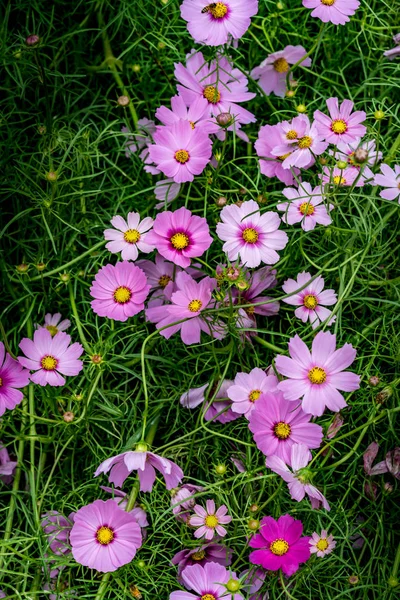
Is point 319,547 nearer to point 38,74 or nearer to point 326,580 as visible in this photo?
point 326,580

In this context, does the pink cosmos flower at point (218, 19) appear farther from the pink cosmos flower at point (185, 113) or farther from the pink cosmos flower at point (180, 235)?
the pink cosmos flower at point (180, 235)

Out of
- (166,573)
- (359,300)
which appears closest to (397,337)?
(359,300)

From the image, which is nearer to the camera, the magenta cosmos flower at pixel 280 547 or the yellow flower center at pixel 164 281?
the magenta cosmos flower at pixel 280 547

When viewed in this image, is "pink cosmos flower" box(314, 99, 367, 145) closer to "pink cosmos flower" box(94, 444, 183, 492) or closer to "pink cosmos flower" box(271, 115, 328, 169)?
"pink cosmos flower" box(271, 115, 328, 169)

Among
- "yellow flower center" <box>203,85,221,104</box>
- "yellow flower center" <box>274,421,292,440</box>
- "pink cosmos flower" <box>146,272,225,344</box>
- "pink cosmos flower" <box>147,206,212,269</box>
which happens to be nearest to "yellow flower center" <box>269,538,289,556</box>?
"yellow flower center" <box>274,421,292,440</box>

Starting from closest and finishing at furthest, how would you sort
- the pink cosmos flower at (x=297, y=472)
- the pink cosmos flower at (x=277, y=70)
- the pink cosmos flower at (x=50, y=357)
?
1. the pink cosmos flower at (x=297, y=472)
2. the pink cosmos flower at (x=50, y=357)
3. the pink cosmos flower at (x=277, y=70)

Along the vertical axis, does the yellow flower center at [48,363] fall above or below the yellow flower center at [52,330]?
below

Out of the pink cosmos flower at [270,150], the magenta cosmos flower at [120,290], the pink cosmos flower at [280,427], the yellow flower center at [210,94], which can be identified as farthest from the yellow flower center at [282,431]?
the yellow flower center at [210,94]

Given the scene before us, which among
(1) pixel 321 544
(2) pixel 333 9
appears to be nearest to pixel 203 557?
(1) pixel 321 544

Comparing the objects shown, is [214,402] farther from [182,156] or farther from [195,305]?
[182,156]
